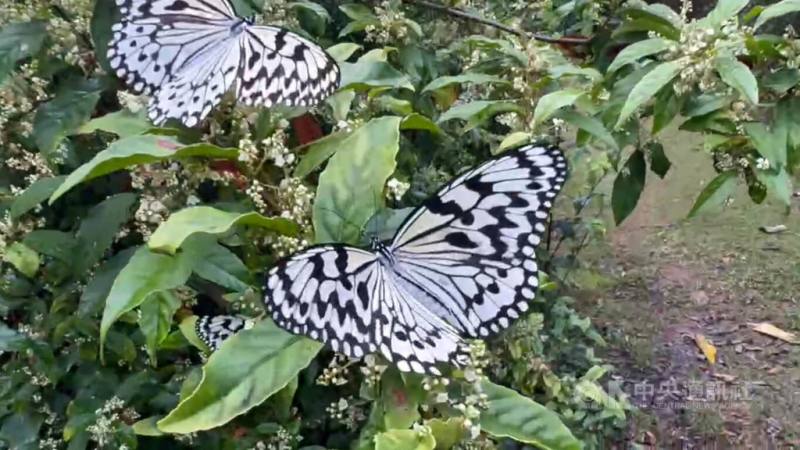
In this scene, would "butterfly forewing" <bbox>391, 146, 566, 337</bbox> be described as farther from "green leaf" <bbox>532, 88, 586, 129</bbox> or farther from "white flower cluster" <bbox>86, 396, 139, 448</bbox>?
"white flower cluster" <bbox>86, 396, 139, 448</bbox>

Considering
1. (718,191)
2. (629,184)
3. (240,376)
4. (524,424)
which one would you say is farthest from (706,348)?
(240,376)

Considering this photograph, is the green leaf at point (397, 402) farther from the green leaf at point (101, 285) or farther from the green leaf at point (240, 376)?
the green leaf at point (101, 285)

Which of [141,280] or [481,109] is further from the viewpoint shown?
[481,109]

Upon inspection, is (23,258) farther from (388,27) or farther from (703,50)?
(703,50)

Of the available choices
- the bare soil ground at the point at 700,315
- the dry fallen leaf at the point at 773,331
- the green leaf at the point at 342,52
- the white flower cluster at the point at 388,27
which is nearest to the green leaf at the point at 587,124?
the green leaf at the point at 342,52

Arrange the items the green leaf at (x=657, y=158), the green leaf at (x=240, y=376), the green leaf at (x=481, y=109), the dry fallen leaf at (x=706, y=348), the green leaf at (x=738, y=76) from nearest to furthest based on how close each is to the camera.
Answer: the green leaf at (x=240, y=376) → the green leaf at (x=738, y=76) → the green leaf at (x=481, y=109) → the green leaf at (x=657, y=158) → the dry fallen leaf at (x=706, y=348)

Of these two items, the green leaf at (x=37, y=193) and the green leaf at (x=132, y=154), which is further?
the green leaf at (x=37, y=193)

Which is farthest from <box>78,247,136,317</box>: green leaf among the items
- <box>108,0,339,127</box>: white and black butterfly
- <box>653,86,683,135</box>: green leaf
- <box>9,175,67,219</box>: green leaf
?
<box>653,86,683,135</box>: green leaf

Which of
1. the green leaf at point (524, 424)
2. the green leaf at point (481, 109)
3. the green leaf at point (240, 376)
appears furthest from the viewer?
the green leaf at point (481, 109)
